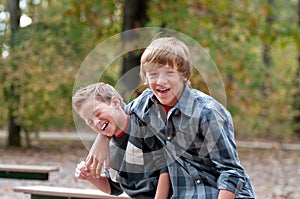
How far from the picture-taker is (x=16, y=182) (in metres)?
8.98

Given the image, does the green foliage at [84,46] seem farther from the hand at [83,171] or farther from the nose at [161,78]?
the nose at [161,78]

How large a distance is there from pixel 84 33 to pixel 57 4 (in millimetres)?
2449

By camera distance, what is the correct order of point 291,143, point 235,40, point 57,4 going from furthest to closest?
point 291,143 → point 57,4 → point 235,40

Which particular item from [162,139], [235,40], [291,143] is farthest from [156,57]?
[291,143]

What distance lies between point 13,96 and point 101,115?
11140mm

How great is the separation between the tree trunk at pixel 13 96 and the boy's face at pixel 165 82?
36.3 ft

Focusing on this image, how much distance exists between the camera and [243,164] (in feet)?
39.1

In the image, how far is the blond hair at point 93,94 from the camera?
8.45 ft

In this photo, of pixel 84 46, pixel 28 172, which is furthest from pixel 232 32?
pixel 28 172

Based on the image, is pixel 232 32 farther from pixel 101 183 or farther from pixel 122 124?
pixel 122 124

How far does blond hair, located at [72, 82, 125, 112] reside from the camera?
2574 millimetres

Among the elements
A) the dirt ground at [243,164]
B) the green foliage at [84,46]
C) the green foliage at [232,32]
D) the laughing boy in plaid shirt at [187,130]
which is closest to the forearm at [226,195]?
the laughing boy in plaid shirt at [187,130]

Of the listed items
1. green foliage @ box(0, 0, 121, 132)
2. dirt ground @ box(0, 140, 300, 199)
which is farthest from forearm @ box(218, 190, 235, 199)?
green foliage @ box(0, 0, 121, 132)

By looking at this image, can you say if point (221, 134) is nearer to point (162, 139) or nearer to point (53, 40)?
→ point (162, 139)
